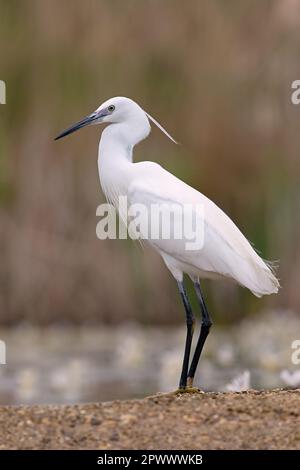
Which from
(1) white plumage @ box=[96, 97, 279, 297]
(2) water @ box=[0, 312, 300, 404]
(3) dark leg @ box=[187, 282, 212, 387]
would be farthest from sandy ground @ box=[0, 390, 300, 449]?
(2) water @ box=[0, 312, 300, 404]

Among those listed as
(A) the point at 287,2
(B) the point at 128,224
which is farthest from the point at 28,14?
(B) the point at 128,224

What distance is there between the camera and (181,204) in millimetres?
Result: 7098

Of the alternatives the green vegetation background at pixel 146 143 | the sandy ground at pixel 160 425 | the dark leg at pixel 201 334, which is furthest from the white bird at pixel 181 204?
the green vegetation background at pixel 146 143

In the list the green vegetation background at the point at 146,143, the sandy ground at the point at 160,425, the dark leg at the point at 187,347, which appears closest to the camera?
the sandy ground at the point at 160,425

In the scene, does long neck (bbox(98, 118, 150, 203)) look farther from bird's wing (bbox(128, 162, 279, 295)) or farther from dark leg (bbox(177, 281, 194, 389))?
dark leg (bbox(177, 281, 194, 389))

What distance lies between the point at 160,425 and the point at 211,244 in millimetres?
1503

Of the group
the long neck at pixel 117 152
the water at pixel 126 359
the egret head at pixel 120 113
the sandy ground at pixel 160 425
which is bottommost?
the water at pixel 126 359

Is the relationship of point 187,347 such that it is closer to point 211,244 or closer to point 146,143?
point 211,244

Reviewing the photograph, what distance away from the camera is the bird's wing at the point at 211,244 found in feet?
22.9

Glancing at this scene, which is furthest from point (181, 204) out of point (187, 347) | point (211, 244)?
point (187, 347)

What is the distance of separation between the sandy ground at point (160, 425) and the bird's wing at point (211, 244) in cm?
92

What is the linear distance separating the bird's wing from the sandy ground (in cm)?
92

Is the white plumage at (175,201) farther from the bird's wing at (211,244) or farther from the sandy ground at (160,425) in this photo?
the sandy ground at (160,425)

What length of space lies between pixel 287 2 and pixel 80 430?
8176 millimetres
